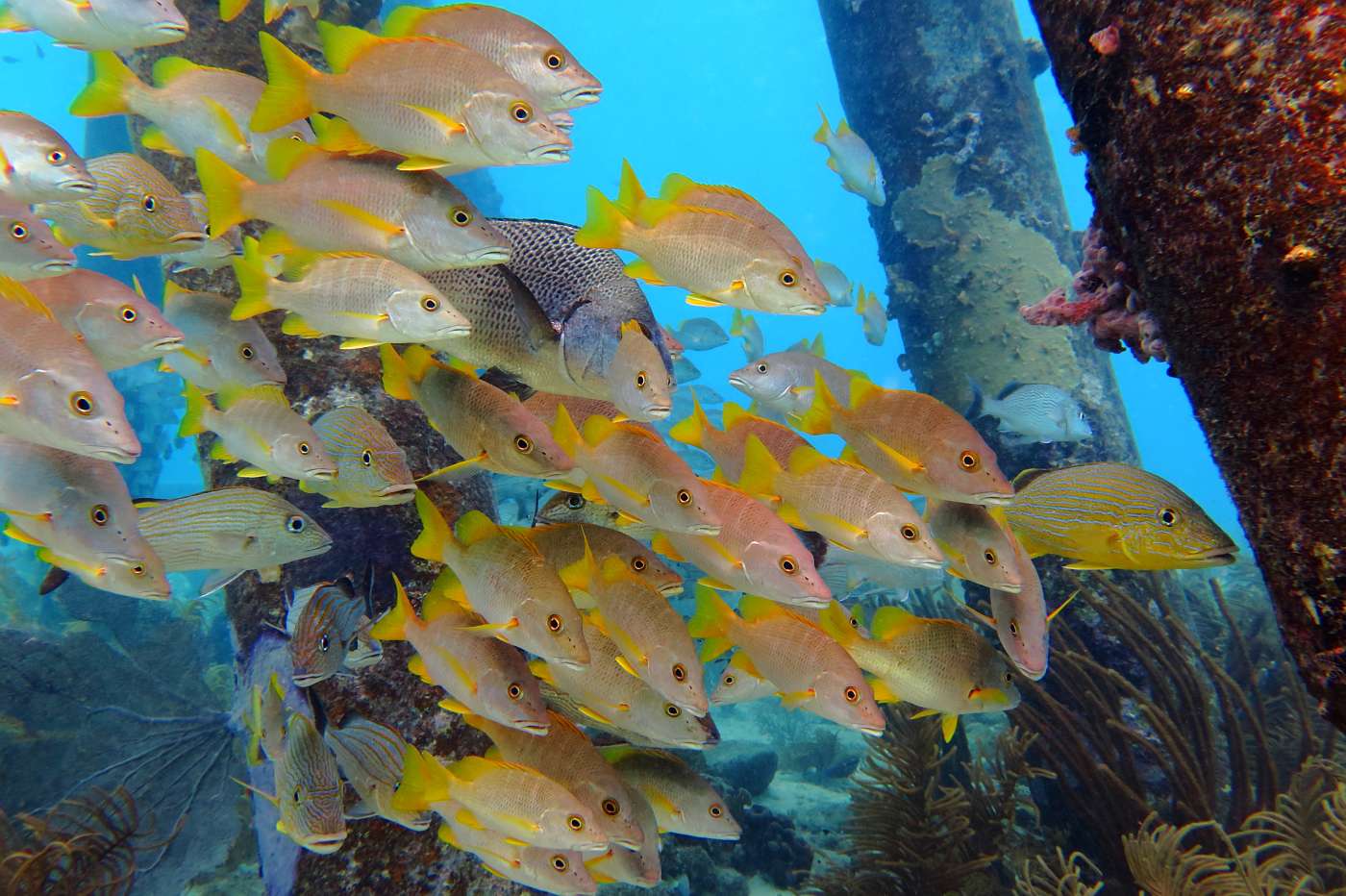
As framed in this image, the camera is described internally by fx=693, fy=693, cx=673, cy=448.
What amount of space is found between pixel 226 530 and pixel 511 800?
1.49 m

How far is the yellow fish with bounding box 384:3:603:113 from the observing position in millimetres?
2170

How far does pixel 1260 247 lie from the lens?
131cm

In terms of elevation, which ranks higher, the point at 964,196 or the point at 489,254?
the point at 964,196

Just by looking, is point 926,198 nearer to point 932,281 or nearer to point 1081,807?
point 932,281

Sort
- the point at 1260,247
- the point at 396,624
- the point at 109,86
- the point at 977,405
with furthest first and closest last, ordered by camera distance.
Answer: the point at 977,405 → the point at 109,86 → the point at 396,624 → the point at 1260,247

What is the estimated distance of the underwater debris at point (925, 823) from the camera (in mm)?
4074

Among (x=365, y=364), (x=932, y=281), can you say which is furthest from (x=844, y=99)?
(x=365, y=364)

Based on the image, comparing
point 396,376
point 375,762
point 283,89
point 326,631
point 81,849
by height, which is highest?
point 283,89

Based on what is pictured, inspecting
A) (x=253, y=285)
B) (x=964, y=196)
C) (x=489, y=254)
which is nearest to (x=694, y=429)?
(x=489, y=254)

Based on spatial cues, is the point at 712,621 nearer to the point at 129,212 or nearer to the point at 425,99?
the point at 425,99

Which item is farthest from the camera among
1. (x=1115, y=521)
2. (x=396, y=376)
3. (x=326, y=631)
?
(x=326, y=631)

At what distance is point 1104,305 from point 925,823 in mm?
3257

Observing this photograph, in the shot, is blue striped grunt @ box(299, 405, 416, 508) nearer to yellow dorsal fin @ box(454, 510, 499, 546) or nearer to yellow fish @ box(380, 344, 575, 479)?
yellow fish @ box(380, 344, 575, 479)

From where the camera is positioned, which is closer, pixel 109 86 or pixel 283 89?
pixel 283 89
